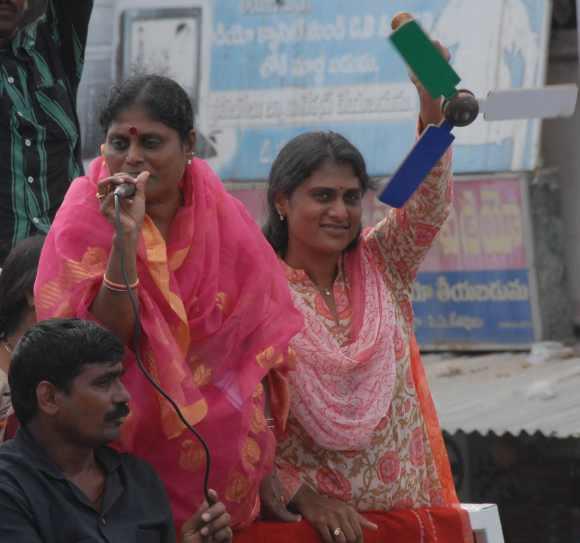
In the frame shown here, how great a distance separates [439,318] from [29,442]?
6054 mm

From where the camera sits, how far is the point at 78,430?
120 inches

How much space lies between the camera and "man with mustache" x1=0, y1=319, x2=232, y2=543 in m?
2.99

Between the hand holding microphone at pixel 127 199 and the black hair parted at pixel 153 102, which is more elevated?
the black hair parted at pixel 153 102

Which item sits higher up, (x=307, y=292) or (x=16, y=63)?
(x=16, y=63)

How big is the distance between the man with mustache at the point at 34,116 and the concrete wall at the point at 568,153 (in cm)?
518

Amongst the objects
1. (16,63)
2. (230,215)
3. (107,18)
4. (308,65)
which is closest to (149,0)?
(107,18)

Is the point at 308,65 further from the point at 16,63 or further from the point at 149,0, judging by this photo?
the point at 16,63

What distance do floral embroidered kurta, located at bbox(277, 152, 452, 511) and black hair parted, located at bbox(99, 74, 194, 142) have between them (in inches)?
26.3

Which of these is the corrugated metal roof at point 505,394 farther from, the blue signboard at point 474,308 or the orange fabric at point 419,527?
the orange fabric at point 419,527

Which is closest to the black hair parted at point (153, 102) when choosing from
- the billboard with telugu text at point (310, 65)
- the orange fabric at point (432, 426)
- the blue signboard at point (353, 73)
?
the orange fabric at point (432, 426)

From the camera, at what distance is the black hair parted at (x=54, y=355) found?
3.03 m

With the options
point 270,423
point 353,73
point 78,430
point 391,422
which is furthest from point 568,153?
point 78,430

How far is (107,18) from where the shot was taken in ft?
32.2

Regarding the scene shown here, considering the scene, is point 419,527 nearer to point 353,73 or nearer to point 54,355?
point 54,355
